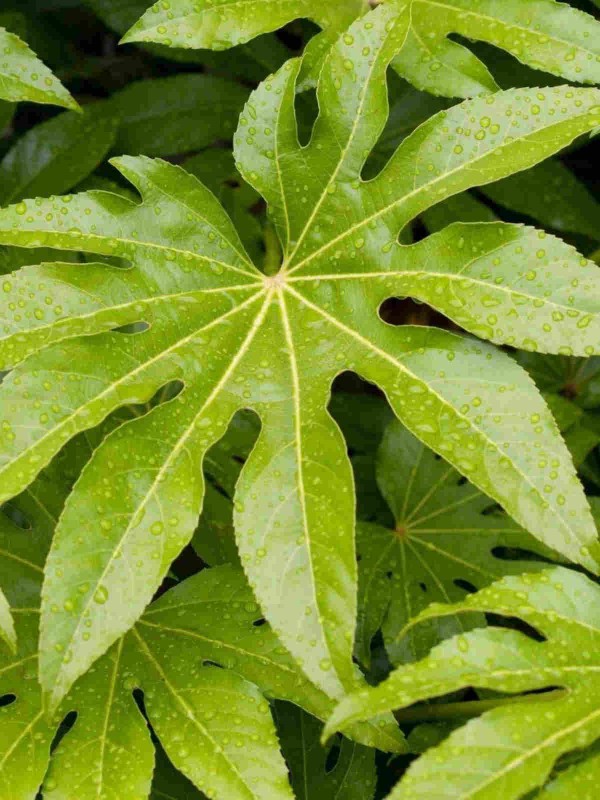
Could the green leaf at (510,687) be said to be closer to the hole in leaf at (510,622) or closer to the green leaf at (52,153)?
the hole in leaf at (510,622)

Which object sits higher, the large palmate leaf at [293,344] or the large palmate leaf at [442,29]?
the large palmate leaf at [442,29]

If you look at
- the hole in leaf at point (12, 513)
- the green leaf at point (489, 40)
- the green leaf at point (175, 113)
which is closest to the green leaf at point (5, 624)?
the hole in leaf at point (12, 513)

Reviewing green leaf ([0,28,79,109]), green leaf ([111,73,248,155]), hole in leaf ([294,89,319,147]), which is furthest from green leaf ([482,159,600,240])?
green leaf ([0,28,79,109])

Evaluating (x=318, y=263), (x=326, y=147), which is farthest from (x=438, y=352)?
(x=326, y=147)

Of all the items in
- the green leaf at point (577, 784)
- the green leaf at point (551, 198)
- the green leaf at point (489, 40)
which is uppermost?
the green leaf at point (489, 40)

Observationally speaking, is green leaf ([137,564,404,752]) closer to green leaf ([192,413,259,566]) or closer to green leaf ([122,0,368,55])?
green leaf ([192,413,259,566])

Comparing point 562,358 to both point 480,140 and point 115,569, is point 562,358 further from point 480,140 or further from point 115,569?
point 115,569

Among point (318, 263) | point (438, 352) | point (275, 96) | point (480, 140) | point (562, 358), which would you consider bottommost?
point (562, 358)
